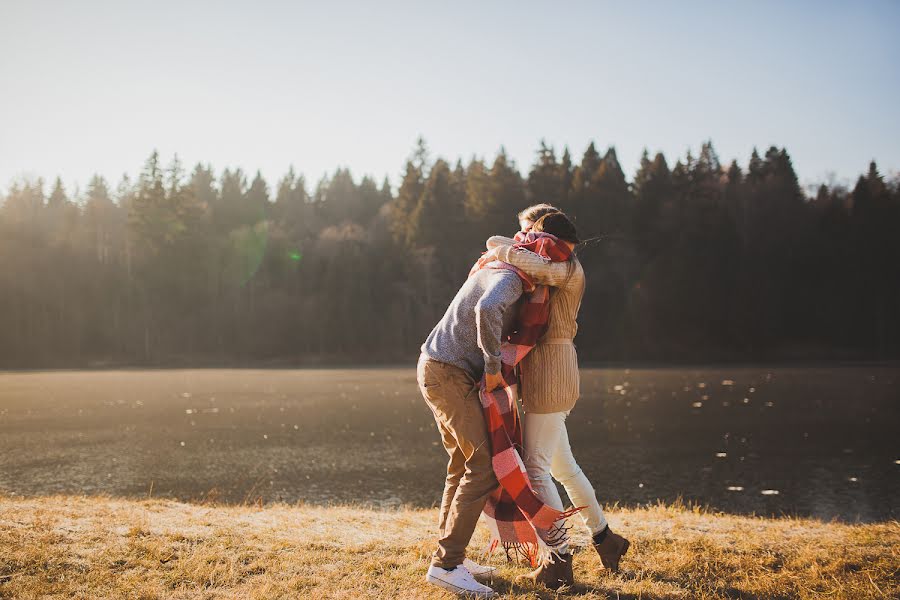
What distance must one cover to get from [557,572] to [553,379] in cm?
127

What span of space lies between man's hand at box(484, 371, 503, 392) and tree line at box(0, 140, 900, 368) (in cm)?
4724

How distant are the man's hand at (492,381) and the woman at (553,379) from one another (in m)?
0.40

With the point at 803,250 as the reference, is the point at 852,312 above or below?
below

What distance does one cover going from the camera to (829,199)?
61.5 meters

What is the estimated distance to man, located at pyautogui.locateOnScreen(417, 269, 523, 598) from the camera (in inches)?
174

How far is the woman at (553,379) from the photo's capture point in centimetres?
458

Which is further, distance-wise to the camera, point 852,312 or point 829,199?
point 829,199

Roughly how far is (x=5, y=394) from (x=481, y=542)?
27.2 metres

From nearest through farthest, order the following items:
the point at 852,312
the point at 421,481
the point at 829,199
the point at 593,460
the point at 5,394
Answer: the point at 421,481
the point at 593,460
the point at 5,394
the point at 852,312
the point at 829,199

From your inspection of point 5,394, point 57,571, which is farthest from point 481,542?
point 5,394

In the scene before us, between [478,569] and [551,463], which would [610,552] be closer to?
[551,463]

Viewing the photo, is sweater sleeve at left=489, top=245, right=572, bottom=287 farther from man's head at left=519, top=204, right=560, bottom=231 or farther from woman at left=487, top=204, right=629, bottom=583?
man's head at left=519, top=204, right=560, bottom=231

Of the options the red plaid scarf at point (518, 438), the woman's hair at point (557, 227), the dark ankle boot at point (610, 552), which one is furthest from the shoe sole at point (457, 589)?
the woman's hair at point (557, 227)

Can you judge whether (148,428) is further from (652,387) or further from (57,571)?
(652,387)
